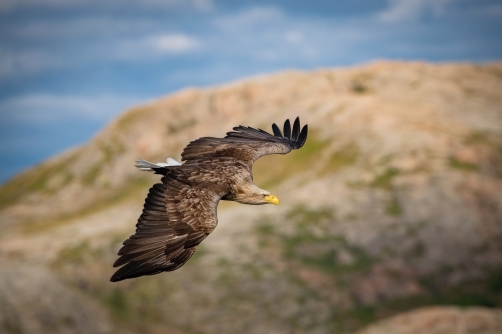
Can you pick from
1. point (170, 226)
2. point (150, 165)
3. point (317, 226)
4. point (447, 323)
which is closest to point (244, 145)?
point (150, 165)

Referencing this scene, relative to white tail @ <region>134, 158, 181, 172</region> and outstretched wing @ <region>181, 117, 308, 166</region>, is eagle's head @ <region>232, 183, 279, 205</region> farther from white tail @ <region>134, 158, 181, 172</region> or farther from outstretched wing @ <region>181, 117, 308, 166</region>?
white tail @ <region>134, 158, 181, 172</region>

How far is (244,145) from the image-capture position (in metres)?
21.9

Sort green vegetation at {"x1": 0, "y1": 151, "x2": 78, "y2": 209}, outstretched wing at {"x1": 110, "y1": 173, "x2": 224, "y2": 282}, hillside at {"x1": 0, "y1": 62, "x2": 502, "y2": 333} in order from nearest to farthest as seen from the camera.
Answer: outstretched wing at {"x1": 110, "y1": 173, "x2": 224, "y2": 282}, hillside at {"x1": 0, "y1": 62, "x2": 502, "y2": 333}, green vegetation at {"x1": 0, "y1": 151, "x2": 78, "y2": 209}

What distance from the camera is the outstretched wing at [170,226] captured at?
16125mm

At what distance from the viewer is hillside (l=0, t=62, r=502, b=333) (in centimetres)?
5750

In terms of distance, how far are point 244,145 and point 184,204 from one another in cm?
Result: 505

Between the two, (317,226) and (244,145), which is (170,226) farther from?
(317,226)

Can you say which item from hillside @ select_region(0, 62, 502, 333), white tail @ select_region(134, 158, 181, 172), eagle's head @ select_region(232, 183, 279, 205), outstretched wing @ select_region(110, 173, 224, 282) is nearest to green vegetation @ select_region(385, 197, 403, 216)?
hillside @ select_region(0, 62, 502, 333)

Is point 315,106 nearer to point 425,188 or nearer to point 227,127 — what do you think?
point 227,127

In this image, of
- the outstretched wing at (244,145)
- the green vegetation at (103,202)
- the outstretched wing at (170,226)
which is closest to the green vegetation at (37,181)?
the green vegetation at (103,202)

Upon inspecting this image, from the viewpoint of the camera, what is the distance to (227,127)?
9038 cm

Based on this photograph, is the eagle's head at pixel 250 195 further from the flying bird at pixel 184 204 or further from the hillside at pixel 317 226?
the hillside at pixel 317 226

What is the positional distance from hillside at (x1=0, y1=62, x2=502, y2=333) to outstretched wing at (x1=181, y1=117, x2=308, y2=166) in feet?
107

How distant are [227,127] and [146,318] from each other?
3795 centimetres
